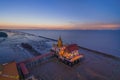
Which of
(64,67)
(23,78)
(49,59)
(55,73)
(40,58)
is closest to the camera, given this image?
(23,78)

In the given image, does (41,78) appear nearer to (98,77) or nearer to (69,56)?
(69,56)

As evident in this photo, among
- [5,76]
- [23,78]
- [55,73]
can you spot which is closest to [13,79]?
[5,76]

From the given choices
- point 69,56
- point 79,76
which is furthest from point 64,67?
point 79,76

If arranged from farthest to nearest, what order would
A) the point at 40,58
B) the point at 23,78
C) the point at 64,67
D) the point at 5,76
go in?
the point at 40,58, the point at 64,67, the point at 23,78, the point at 5,76

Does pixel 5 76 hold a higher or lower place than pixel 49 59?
higher

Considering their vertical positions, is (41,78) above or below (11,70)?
below

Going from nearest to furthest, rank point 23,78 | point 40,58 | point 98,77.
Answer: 1. point 23,78
2. point 98,77
3. point 40,58

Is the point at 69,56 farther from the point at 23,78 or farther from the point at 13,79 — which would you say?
the point at 13,79

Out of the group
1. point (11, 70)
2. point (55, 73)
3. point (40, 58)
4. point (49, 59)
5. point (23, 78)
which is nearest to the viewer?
point (11, 70)

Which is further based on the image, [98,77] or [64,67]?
[64,67]
